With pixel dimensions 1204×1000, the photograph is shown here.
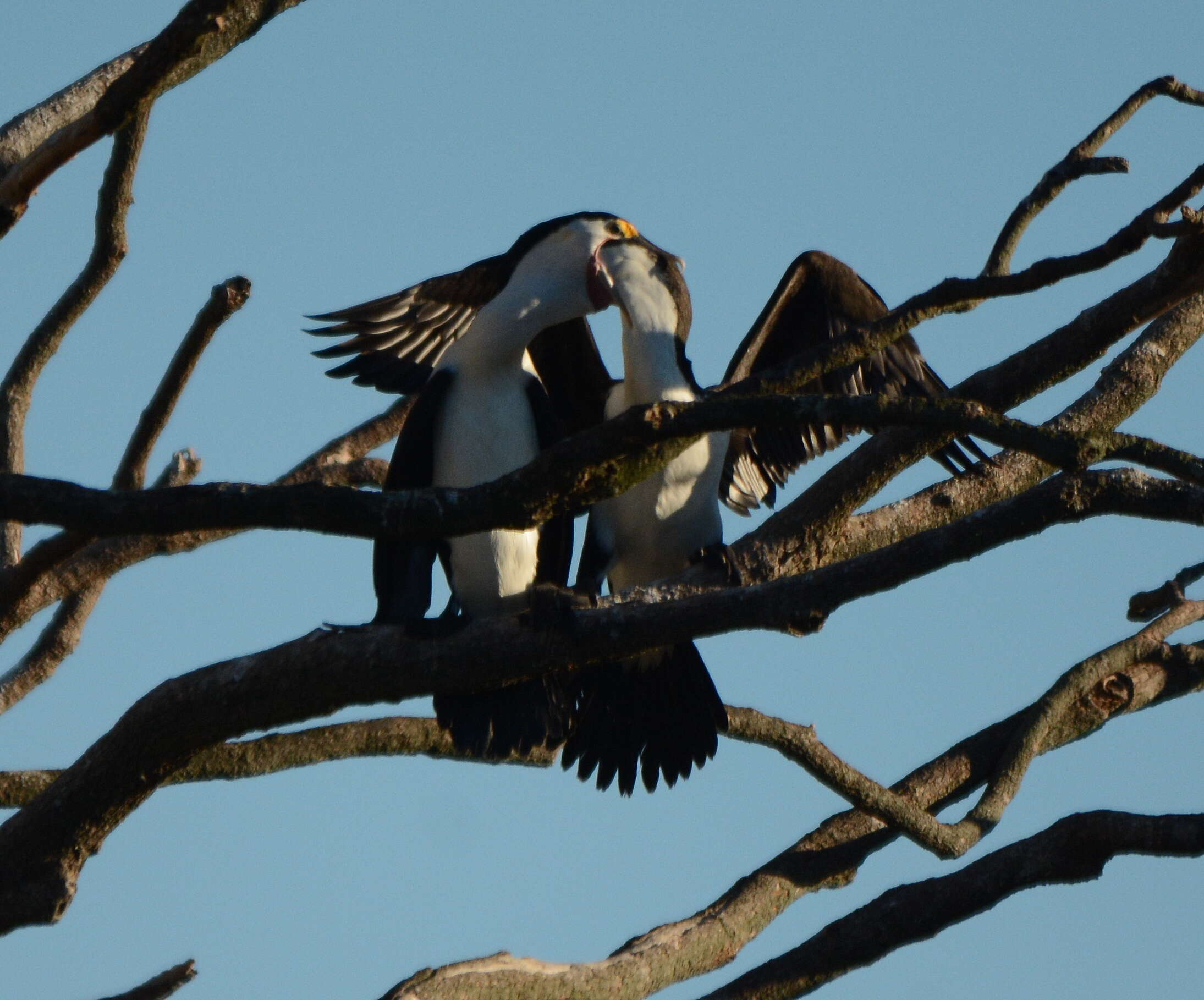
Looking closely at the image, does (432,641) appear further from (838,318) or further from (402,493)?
(838,318)

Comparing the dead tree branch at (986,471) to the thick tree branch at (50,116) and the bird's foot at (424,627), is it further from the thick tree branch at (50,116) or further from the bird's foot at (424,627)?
the thick tree branch at (50,116)

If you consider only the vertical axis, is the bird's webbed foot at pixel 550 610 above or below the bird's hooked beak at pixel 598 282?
below

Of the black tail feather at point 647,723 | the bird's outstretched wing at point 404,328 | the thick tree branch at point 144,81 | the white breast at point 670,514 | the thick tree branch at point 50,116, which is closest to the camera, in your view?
the thick tree branch at point 144,81

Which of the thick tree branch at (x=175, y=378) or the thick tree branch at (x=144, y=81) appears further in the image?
the thick tree branch at (x=175, y=378)

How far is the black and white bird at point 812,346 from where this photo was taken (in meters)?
4.99

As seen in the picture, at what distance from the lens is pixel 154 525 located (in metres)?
2.28

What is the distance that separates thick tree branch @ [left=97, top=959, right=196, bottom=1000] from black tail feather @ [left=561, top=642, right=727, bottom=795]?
72.9 inches

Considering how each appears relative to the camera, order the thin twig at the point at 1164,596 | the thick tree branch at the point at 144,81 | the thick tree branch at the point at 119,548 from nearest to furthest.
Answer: the thick tree branch at the point at 144,81 → the thick tree branch at the point at 119,548 → the thin twig at the point at 1164,596

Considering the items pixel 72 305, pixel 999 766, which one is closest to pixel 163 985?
pixel 72 305

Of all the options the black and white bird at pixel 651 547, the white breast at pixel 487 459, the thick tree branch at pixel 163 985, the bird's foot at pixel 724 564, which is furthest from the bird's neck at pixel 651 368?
the thick tree branch at pixel 163 985

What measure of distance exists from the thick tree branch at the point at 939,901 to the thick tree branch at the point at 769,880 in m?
0.33

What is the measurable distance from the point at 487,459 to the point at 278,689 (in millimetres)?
1508

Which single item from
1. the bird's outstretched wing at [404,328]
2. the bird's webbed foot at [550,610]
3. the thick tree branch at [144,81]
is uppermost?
the bird's outstretched wing at [404,328]

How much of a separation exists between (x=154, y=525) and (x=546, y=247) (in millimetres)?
2423
